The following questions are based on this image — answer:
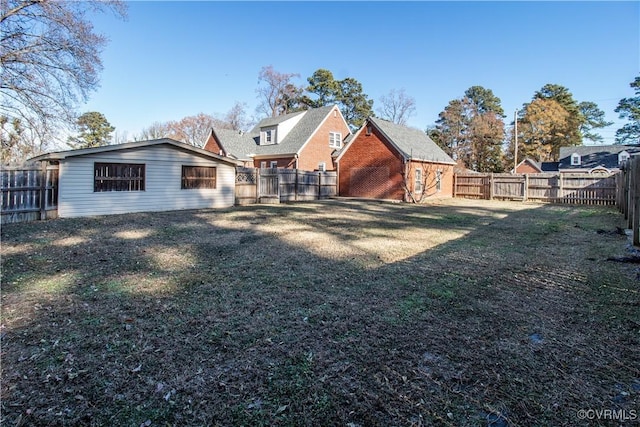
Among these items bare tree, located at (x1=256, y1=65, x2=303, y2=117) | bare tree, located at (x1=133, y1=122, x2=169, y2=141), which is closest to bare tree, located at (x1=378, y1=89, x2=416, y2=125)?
bare tree, located at (x1=256, y1=65, x2=303, y2=117)

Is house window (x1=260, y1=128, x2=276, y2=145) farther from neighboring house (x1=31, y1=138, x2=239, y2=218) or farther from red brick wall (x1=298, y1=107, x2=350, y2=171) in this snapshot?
neighboring house (x1=31, y1=138, x2=239, y2=218)

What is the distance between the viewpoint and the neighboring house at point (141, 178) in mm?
11758

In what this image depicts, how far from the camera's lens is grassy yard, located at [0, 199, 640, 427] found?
7.82 ft

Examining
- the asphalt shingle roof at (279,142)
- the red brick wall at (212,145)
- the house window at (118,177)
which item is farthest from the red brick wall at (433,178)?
the red brick wall at (212,145)

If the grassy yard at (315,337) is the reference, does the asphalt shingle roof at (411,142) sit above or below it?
above

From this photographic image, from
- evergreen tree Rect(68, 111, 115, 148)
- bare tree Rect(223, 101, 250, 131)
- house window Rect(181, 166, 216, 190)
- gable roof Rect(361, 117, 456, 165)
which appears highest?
bare tree Rect(223, 101, 250, 131)

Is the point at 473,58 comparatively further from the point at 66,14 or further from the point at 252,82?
the point at 252,82

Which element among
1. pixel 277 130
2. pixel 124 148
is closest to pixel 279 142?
pixel 277 130

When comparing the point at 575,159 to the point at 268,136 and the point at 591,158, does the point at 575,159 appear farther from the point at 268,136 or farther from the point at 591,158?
the point at 268,136

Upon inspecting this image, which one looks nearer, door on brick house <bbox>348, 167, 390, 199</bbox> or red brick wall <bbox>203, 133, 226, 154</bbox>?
door on brick house <bbox>348, 167, 390, 199</bbox>

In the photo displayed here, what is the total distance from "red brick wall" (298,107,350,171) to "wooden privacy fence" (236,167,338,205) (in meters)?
4.25

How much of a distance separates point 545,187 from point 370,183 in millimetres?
10742

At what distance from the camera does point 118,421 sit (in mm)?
2248

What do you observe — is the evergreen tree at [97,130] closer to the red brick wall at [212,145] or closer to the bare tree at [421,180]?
the red brick wall at [212,145]
